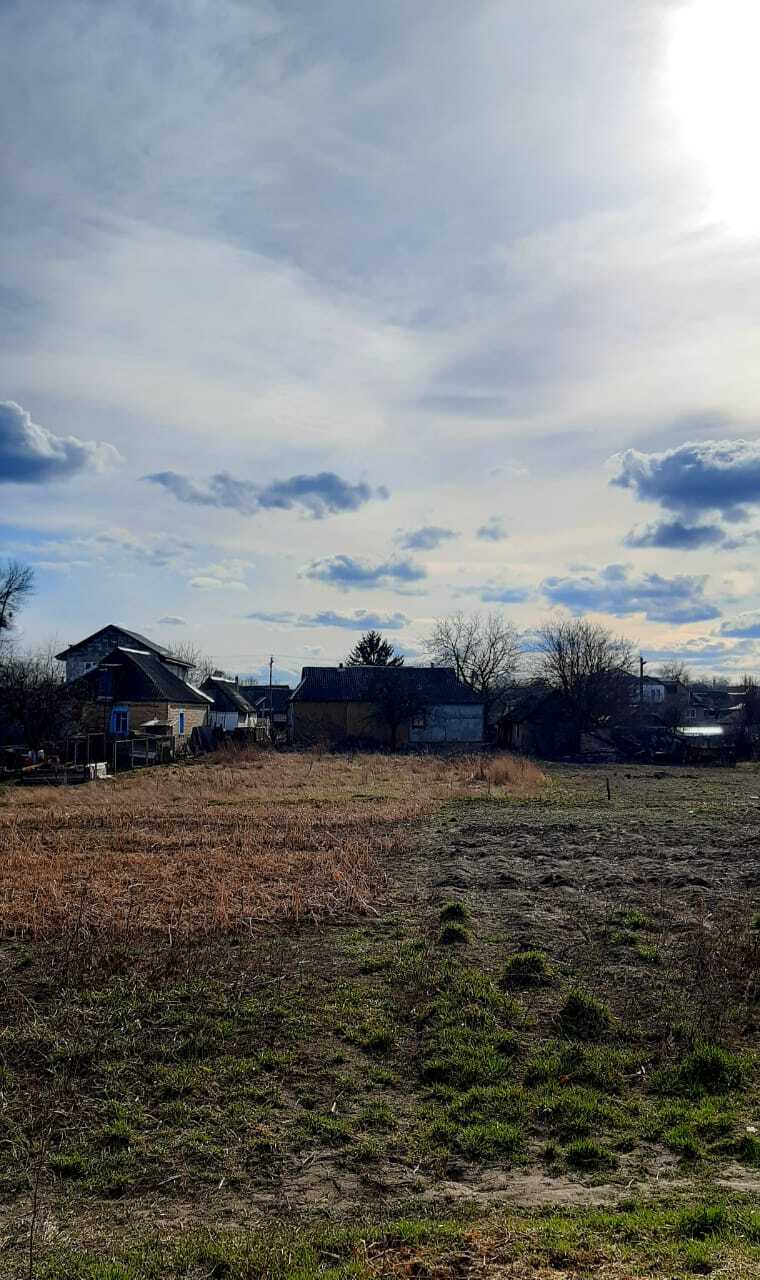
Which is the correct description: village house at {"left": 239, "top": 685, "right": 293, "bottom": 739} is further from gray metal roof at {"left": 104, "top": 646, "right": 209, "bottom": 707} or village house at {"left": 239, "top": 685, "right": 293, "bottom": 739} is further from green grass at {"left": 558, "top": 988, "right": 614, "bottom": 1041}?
green grass at {"left": 558, "top": 988, "right": 614, "bottom": 1041}

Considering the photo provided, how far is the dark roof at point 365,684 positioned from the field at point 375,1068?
1794 inches

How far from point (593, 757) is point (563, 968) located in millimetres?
45351

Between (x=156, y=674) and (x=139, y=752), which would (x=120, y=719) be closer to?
(x=156, y=674)

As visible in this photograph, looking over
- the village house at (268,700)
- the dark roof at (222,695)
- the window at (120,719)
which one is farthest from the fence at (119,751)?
the village house at (268,700)

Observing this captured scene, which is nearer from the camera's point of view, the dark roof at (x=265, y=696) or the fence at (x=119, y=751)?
the fence at (x=119, y=751)

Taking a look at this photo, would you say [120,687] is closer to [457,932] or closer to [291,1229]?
[457,932]

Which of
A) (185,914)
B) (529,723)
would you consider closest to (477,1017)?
(185,914)

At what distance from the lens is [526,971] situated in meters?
9.27

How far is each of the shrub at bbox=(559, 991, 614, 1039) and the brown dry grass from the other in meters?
4.27

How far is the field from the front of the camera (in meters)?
4.79

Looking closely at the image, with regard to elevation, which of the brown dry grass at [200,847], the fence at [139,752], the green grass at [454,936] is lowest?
the green grass at [454,936]

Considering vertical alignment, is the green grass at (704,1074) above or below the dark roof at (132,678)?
below

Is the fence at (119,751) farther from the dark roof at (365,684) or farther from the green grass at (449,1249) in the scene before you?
the green grass at (449,1249)

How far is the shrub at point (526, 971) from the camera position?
9.12 meters
